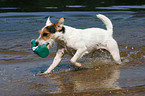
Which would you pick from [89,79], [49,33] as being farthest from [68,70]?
[49,33]

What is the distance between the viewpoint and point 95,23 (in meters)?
14.9

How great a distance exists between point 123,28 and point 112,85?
8.51 metres

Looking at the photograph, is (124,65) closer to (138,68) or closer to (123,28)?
(138,68)

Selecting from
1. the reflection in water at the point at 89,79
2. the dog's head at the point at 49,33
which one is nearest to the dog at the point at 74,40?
the dog's head at the point at 49,33

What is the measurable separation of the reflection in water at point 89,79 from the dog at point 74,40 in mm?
294

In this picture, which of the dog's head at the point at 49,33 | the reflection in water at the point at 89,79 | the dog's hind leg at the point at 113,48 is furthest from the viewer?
the dog's hind leg at the point at 113,48

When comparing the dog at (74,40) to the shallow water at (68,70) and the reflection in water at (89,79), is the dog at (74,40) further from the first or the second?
the shallow water at (68,70)

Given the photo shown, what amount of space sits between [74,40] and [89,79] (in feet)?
3.18

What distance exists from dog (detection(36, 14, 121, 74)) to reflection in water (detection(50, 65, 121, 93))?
294 millimetres

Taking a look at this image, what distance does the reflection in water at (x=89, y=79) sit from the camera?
5.52m

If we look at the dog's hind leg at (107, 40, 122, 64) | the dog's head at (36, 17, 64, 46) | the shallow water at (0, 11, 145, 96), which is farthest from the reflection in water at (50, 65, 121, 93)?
the dog's head at (36, 17, 64, 46)

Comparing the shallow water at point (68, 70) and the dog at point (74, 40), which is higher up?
the dog at point (74, 40)

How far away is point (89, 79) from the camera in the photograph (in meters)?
6.20

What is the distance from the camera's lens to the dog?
237 inches
